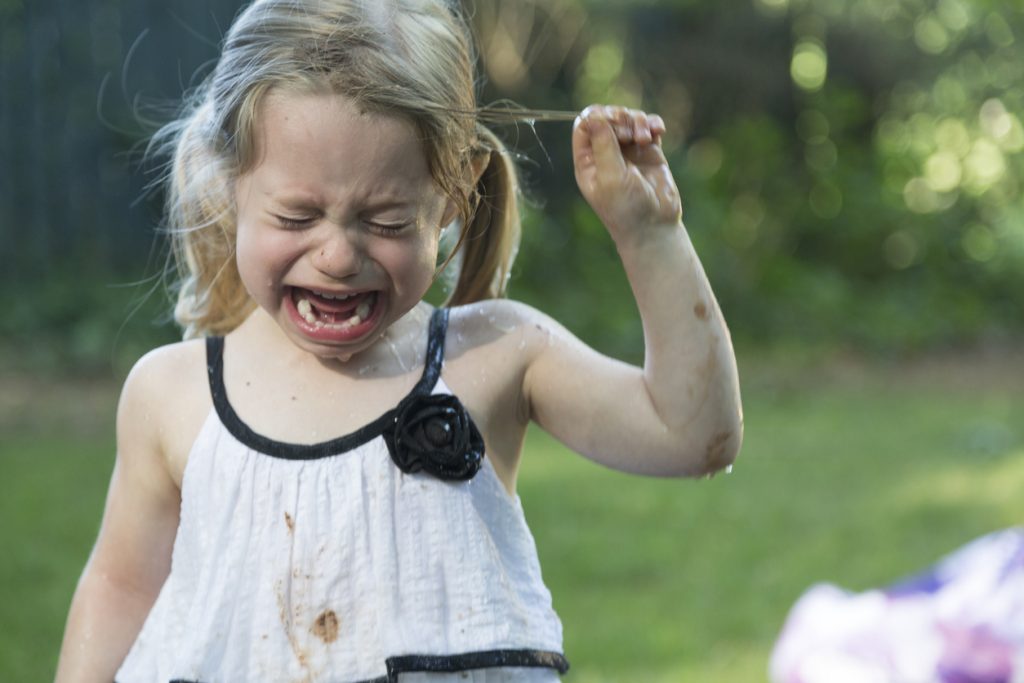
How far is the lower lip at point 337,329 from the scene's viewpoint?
1.64 meters

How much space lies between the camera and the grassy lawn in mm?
3914

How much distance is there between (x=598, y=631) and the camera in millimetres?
3936

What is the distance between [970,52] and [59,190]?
5.78 metres

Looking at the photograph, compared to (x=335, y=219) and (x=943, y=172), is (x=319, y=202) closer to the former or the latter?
(x=335, y=219)

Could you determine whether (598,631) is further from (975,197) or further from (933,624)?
(975,197)

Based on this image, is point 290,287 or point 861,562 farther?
point 861,562

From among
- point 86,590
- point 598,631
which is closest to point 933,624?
point 598,631

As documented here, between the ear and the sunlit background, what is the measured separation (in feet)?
6.67

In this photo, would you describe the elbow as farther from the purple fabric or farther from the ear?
the purple fabric

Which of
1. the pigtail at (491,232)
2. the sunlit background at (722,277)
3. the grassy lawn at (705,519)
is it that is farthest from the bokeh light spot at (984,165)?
the pigtail at (491,232)

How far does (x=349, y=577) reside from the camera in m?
1.64

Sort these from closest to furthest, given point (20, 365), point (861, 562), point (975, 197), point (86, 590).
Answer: point (86, 590) < point (861, 562) < point (20, 365) < point (975, 197)

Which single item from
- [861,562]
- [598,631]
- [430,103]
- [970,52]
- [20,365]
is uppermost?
[970,52]

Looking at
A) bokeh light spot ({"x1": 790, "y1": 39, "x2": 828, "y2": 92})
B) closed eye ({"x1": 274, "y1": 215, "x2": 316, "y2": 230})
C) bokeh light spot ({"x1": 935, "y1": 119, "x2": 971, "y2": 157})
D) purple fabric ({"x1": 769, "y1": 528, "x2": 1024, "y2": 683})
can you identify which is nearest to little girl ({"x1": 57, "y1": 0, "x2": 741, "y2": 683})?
closed eye ({"x1": 274, "y1": 215, "x2": 316, "y2": 230})
